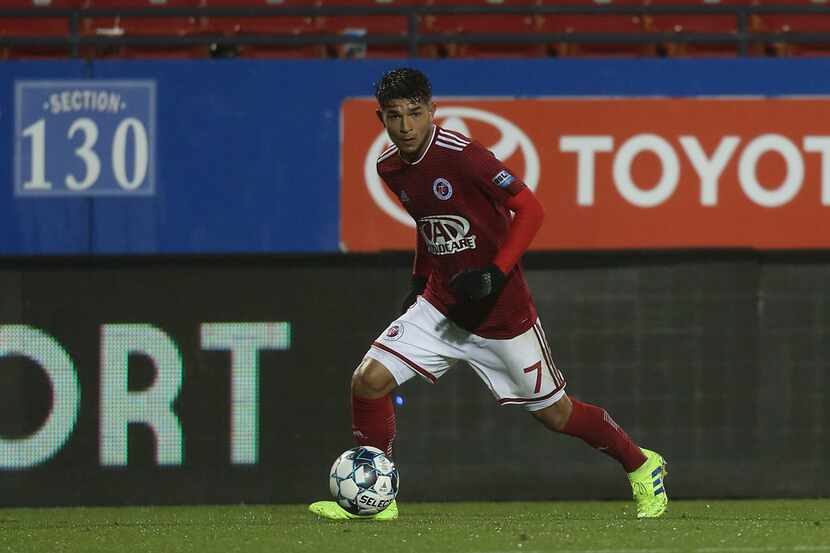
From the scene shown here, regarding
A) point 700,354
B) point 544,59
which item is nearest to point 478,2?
point 544,59

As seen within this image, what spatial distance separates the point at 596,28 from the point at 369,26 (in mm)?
1536

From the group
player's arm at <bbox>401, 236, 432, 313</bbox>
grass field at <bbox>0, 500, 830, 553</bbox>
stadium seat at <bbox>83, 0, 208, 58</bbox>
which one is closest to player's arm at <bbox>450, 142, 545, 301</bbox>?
player's arm at <bbox>401, 236, 432, 313</bbox>

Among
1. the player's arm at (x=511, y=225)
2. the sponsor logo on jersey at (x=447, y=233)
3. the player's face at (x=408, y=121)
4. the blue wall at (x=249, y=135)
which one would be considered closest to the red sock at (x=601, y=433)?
the player's arm at (x=511, y=225)

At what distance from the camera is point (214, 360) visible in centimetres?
738

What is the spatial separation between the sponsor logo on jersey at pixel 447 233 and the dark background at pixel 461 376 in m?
1.61

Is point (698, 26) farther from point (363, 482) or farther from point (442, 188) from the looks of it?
point (363, 482)

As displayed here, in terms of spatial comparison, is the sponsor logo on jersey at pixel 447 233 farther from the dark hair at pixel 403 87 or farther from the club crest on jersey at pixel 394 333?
the dark hair at pixel 403 87

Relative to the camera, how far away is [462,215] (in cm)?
579

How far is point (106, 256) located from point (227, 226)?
299 cm

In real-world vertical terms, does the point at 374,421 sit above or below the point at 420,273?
below

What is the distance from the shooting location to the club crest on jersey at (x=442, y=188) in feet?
18.9

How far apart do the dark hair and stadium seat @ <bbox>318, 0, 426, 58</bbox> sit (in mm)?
4887

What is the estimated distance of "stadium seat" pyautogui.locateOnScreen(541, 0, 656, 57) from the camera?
10.8 m

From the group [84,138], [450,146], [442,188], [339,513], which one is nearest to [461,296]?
[442,188]
